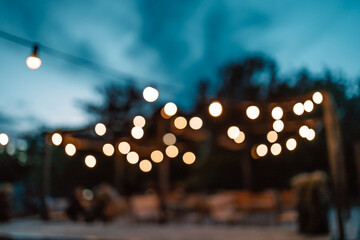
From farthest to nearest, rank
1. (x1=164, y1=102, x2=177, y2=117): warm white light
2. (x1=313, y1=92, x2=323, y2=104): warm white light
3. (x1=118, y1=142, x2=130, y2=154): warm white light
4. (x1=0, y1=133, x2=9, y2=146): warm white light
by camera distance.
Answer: (x1=118, y1=142, x2=130, y2=154): warm white light
(x1=0, y1=133, x2=9, y2=146): warm white light
(x1=164, y1=102, x2=177, y2=117): warm white light
(x1=313, y1=92, x2=323, y2=104): warm white light

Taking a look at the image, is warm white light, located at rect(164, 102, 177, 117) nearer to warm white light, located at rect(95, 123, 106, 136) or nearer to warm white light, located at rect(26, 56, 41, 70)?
warm white light, located at rect(95, 123, 106, 136)

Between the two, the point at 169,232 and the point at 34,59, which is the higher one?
the point at 34,59

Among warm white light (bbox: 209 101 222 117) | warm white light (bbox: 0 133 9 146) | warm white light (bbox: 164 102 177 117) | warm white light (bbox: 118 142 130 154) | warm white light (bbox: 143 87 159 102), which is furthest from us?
warm white light (bbox: 118 142 130 154)

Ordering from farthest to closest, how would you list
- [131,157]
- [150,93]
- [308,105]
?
[131,157] < [308,105] < [150,93]

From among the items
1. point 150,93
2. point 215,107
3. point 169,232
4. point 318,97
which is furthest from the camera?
point 169,232

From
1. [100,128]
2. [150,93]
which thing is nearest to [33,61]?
[150,93]

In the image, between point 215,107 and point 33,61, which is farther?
point 215,107

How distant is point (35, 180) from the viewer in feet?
42.1

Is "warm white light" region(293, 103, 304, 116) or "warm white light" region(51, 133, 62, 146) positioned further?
"warm white light" region(51, 133, 62, 146)

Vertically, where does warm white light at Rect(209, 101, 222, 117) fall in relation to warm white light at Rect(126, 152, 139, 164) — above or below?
above

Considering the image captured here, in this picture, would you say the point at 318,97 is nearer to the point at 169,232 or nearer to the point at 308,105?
the point at 308,105

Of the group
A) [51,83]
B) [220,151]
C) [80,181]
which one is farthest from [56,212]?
[51,83]

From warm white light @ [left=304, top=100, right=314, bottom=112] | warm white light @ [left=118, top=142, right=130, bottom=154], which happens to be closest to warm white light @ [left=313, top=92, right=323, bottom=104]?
warm white light @ [left=304, top=100, right=314, bottom=112]

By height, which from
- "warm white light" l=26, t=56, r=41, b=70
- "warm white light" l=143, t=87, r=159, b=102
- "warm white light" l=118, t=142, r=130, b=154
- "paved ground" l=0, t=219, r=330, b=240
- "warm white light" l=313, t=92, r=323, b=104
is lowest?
"paved ground" l=0, t=219, r=330, b=240
